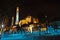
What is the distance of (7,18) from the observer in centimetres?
415

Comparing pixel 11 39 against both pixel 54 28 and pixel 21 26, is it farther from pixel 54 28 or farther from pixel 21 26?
pixel 54 28

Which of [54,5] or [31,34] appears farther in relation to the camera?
[54,5]

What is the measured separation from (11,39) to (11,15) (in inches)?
29.2

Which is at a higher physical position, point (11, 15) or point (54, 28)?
point (11, 15)

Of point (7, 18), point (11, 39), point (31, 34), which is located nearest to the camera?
point (11, 39)

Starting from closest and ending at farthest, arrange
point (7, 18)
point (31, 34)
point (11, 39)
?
point (11, 39)
point (31, 34)
point (7, 18)

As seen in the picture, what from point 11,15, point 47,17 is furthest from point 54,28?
point 11,15

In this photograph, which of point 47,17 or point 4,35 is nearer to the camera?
point 4,35

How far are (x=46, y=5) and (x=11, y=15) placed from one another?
0.91 metres

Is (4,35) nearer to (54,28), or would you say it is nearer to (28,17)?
(28,17)

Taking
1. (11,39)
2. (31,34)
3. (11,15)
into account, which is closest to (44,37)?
(31,34)

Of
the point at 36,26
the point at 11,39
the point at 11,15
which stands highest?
the point at 11,15

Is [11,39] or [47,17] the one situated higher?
[47,17]

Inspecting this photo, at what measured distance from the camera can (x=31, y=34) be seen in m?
3.88
